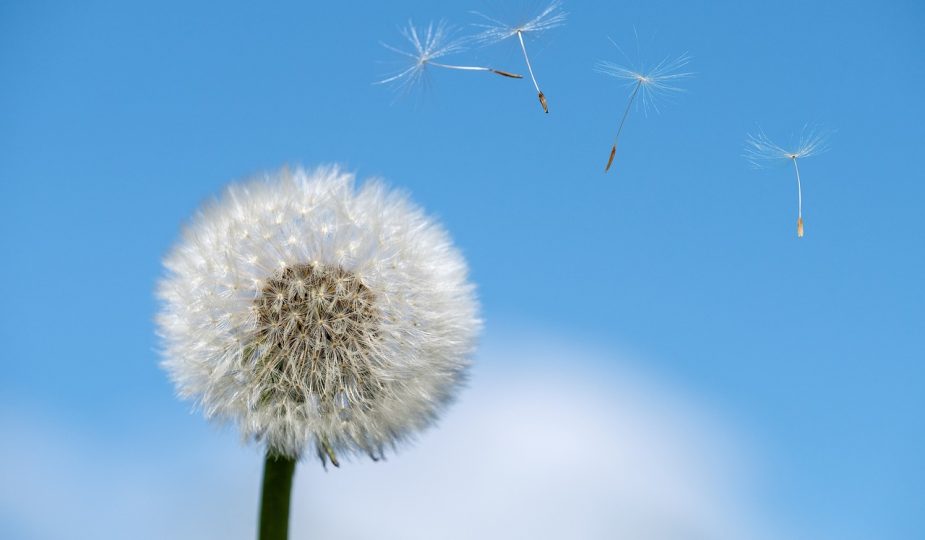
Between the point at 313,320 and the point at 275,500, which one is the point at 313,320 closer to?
the point at 313,320

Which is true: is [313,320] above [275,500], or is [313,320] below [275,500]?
above

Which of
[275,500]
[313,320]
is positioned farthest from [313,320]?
[275,500]

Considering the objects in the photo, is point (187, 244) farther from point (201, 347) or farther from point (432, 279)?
point (432, 279)

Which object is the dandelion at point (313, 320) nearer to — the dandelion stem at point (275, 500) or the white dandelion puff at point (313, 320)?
the white dandelion puff at point (313, 320)

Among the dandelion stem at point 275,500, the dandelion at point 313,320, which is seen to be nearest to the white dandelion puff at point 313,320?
the dandelion at point 313,320

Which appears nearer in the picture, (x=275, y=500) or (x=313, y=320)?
(x=275, y=500)

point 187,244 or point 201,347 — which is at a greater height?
point 187,244

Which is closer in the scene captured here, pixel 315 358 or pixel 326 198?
pixel 315 358

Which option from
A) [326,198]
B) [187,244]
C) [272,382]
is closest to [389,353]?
[272,382]
